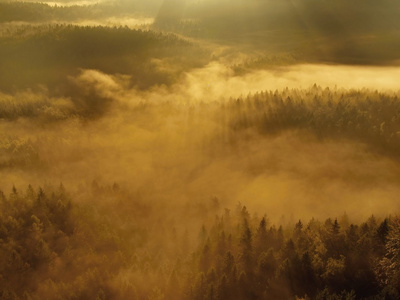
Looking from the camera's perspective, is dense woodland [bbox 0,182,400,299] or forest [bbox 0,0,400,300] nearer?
dense woodland [bbox 0,182,400,299]

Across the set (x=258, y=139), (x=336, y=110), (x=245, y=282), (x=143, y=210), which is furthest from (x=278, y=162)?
(x=245, y=282)

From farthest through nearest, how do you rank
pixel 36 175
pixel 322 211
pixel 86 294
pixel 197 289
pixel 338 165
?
1. pixel 338 165
2. pixel 36 175
3. pixel 322 211
4. pixel 86 294
5. pixel 197 289

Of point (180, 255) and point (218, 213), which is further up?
point (180, 255)

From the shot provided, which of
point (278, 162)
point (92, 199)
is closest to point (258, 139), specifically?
point (278, 162)

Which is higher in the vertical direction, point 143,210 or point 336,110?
point 336,110

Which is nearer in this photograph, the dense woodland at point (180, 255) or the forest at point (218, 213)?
the dense woodland at point (180, 255)

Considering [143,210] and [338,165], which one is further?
[338,165]

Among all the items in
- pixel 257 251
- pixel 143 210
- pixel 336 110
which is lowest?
pixel 143 210

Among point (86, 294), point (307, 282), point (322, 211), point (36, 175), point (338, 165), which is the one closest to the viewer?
point (307, 282)

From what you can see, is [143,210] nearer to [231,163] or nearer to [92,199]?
[92,199]

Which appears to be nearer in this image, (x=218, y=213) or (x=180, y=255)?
(x=180, y=255)
